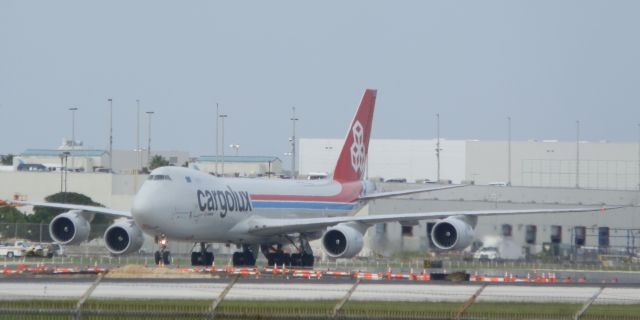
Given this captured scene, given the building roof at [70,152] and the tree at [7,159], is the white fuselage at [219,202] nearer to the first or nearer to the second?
the building roof at [70,152]

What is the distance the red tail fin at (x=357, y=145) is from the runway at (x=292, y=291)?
25.3m

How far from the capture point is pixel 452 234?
62.2 metres

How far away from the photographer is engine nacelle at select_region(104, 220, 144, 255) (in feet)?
208

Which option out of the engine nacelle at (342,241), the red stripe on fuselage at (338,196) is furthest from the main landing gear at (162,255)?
the engine nacelle at (342,241)

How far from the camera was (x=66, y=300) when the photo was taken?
3359cm

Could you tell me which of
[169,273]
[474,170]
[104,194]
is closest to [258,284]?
[169,273]

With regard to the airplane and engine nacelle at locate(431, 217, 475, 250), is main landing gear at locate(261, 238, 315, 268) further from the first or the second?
engine nacelle at locate(431, 217, 475, 250)

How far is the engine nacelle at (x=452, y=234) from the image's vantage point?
61.8 meters

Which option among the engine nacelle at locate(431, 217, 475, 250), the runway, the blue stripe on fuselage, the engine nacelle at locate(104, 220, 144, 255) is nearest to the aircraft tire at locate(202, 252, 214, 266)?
the engine nacelle at locate(104, 220, 144, 255)

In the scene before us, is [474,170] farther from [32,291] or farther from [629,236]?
[32,291]

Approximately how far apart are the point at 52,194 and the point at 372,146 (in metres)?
48.3

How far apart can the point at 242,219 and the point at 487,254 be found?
15787 millimetres

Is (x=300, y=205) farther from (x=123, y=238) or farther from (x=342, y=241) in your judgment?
(x=123, y=238)

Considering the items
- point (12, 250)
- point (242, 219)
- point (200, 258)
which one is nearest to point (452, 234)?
point (242, 219)
